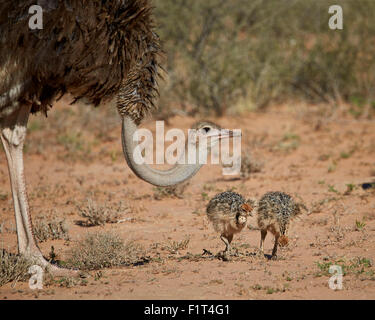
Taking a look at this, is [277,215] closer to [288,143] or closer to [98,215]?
[98,215]

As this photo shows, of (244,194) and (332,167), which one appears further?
(332,167)

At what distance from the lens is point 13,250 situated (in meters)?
6.96

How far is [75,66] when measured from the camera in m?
5.85

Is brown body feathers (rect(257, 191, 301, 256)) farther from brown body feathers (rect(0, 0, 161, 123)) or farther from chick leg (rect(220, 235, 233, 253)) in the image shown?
brown body feathers (rect(0, 0, 161, 123))

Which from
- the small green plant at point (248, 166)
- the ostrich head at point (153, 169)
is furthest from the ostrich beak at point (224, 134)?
the small green plant at point (248, 166)

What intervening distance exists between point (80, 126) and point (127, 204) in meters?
5.37

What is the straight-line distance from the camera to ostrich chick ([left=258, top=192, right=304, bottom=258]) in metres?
6.36

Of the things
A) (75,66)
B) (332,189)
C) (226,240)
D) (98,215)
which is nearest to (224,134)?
(226,240)

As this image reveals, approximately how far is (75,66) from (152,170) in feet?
4.07

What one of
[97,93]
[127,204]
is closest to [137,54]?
[97,93]

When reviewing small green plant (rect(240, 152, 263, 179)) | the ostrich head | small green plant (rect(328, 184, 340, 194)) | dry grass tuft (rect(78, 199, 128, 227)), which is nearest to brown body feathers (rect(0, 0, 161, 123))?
the ostrich head

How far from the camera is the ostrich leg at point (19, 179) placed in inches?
233

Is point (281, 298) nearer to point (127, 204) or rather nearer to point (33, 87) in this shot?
point (33, 87)

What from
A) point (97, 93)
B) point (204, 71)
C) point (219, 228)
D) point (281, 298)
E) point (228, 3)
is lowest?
point (281, 298)
